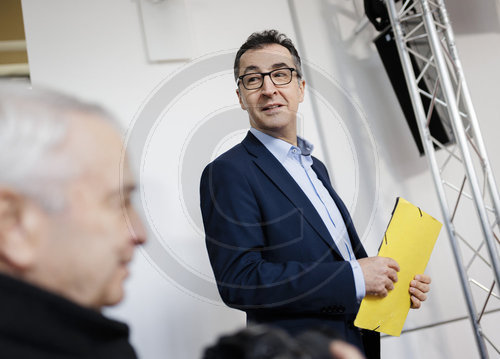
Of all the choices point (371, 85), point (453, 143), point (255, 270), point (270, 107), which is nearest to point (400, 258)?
point (255, 270)

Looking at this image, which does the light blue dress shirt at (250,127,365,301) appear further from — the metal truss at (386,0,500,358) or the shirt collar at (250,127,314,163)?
the metal truss at (386,0,500,358)

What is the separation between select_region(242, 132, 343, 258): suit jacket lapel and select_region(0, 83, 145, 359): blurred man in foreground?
0.71m

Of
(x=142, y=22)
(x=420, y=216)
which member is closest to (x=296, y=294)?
(x=420, y=216)

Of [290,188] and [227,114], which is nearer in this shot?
[290,188]

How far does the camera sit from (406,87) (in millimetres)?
2562

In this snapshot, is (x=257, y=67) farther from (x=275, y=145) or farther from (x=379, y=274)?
(x=379, y=274)

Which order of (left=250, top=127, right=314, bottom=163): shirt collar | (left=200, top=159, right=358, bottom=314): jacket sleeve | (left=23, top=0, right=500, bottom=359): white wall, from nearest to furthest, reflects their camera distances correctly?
(left=200, top=159, right=358, bottom=314): jacket sleeve, (left=250, top=127, right=314, bottom=163): shirt collar, (left=23, top=0, right=500, bottom=359): white wall

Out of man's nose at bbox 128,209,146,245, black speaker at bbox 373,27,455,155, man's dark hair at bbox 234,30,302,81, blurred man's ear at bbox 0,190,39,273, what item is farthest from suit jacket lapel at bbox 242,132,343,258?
black speaker at bbox 373,27,455,155

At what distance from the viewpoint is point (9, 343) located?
359 millimetres

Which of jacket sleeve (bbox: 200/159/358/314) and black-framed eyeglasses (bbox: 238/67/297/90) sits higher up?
black-framed eyeglasses (bbox: 238/67/297/90)

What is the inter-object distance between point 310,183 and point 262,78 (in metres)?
0.35

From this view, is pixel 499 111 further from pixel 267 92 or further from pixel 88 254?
pixel 88 254

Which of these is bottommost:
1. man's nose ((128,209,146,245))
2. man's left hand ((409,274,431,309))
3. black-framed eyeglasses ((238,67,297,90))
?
man's left hand ((409,274,431,309))

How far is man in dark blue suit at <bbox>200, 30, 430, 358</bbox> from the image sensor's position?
1.03m
